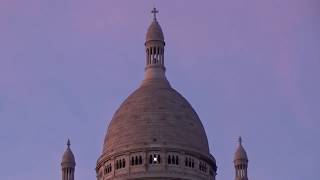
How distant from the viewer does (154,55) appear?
146 m

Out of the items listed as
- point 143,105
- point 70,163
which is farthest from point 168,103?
point 70,163

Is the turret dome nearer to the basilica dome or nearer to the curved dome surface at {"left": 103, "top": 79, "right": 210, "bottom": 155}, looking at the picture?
the basilica dome

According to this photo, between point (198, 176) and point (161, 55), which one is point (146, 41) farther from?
point (198, 176)

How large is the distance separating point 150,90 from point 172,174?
11.3m

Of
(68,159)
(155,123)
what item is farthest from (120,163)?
(68,159)

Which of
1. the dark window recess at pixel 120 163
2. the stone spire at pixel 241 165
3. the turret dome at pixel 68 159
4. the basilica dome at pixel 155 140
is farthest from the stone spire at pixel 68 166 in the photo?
the stone spire at pixel 241 165

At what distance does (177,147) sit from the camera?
450ft

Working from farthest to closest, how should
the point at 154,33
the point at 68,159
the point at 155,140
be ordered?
the point at 154,33
the point at 68,159
the point at 155,140

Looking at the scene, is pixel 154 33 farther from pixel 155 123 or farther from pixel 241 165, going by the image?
pixel 241 165

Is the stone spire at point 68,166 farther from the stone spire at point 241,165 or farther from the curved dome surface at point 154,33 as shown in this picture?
the stone spire at point 241,165

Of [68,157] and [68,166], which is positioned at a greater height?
A: [68,157]

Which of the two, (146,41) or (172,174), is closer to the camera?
(172,174)

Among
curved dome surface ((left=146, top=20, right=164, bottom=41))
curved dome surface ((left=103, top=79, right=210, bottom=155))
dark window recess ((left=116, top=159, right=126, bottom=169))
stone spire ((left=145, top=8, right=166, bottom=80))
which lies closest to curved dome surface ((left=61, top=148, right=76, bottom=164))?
curved dome surface ((left=103, top=79, right=210, bottom=155))

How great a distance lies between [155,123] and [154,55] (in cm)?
979
